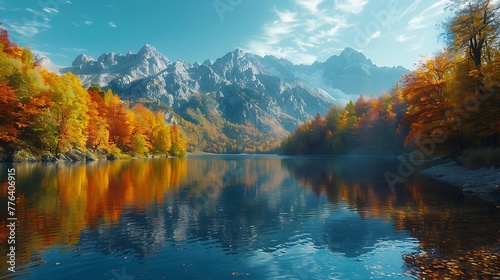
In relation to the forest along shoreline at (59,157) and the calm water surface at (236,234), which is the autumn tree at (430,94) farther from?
the forest along shoreline at (59,157)

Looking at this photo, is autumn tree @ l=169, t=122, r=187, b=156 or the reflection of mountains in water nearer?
the reflection of mountains in water

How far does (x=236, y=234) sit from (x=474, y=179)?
3569cm

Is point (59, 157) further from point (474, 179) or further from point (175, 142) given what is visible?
point (474, 179)

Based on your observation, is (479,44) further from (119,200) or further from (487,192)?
(119,200)

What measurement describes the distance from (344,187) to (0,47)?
7643 cm

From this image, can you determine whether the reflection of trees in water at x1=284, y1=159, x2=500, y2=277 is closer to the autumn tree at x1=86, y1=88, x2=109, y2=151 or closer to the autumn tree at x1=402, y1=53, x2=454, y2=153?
the autumn tree at x1=402, y1=53, x2=454, y2=153

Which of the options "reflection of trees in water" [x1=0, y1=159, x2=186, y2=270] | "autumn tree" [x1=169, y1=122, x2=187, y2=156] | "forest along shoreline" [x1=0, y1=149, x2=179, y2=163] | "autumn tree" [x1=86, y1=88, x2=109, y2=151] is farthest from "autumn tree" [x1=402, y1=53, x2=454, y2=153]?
"autumn tree" [x1=169, y1=122, x2=187, y2=156]

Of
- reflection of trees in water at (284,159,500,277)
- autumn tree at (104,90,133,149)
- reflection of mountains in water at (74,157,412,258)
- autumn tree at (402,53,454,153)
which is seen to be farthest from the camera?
autumn tree at (104,90,133,149)

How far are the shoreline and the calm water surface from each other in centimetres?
365

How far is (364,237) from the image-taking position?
19.9 metres

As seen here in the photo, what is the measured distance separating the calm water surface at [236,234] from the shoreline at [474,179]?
3651 millimetres

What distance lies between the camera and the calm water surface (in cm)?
1444

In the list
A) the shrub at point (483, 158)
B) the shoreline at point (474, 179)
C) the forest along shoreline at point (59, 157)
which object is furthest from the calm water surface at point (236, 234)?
the forest along shoreline at point (59, 157)

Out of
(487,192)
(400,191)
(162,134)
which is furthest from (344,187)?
(162,134)
